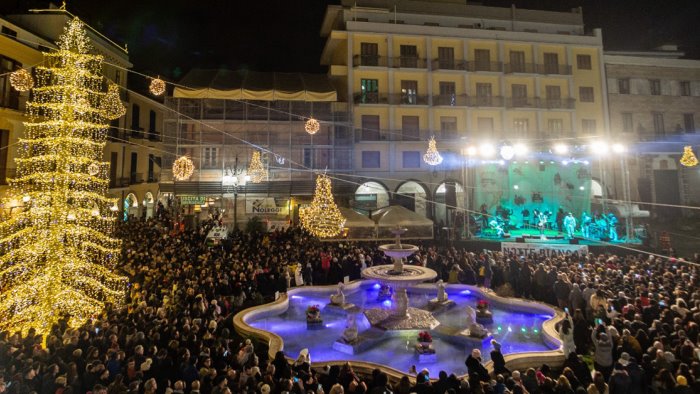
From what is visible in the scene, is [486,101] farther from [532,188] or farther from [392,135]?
[392,135]

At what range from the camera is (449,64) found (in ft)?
86.9

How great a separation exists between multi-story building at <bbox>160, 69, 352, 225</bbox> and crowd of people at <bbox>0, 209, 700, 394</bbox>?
8.82 m

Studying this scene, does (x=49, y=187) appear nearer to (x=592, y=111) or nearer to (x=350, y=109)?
(x=350, y=109)

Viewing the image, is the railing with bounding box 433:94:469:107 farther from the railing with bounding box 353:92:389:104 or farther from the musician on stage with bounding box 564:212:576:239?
the musician on stage with bounding box 564:212:576:239

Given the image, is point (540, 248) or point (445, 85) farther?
point (445, 85)

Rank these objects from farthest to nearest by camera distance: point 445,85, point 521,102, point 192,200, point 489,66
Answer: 1. point 521,102
2. point 489,66
3. point 445,85
4. point 192,200

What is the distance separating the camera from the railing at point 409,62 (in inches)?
1017

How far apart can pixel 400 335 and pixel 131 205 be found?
26464 mm

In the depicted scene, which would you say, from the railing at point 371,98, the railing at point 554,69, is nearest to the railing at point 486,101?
the railing at point 554,69

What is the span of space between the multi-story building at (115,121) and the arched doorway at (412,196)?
1665 cm

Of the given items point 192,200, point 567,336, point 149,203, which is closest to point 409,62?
point 192,200

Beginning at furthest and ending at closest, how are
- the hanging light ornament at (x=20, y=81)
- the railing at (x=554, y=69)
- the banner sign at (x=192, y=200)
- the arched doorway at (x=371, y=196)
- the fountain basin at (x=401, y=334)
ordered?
the railing at (x=554, y=69) → the arched doorway at (x=371, y=196) → the banner sign at (x=192, y=200) → the hanging light ornament at (x=20, y=81) → the fountain basin at (x=401, y=334)

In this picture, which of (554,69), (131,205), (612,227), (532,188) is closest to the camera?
(612,227)

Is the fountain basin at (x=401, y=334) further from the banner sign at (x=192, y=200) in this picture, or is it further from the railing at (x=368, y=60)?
the railing at (x=368, y=60)
